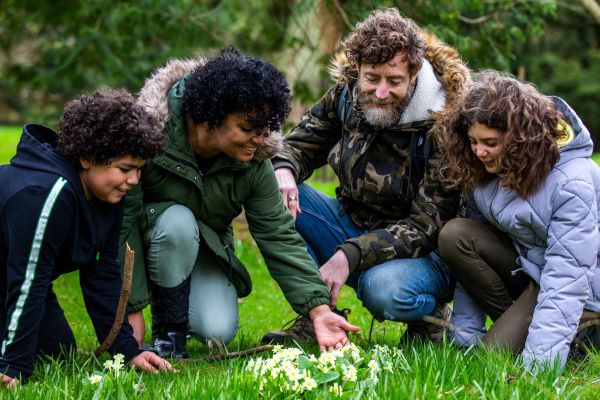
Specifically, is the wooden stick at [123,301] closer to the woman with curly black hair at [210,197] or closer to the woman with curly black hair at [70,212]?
the woman with curly black hair at [70,212]

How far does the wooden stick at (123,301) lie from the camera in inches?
146

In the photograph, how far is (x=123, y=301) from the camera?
12.3ft

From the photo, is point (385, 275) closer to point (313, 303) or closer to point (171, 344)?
point (313, 303)

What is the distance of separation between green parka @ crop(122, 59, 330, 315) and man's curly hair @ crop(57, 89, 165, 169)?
0.43 m

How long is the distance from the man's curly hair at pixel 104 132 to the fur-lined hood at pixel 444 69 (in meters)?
1.39

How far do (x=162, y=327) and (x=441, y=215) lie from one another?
154cm

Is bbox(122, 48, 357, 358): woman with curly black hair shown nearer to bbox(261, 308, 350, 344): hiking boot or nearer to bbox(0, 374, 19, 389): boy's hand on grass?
bbox(261, 308, 350, 344): hiking boot

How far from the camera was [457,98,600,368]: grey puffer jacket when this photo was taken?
386cm

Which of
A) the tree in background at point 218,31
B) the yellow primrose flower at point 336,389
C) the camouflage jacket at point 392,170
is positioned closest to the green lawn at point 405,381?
the yellow primrose flower at point 336,389

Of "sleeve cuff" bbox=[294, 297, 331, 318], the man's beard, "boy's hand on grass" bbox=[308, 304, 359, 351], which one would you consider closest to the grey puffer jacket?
the man's beard

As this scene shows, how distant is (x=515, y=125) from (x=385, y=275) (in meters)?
1.03

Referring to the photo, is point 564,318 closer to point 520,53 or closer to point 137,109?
point 137,109

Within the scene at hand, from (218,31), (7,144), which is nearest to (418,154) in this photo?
(218,31)

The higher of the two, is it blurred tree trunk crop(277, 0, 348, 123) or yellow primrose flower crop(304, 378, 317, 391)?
blurred tree trunk crop(277, 0, 348, 123)
